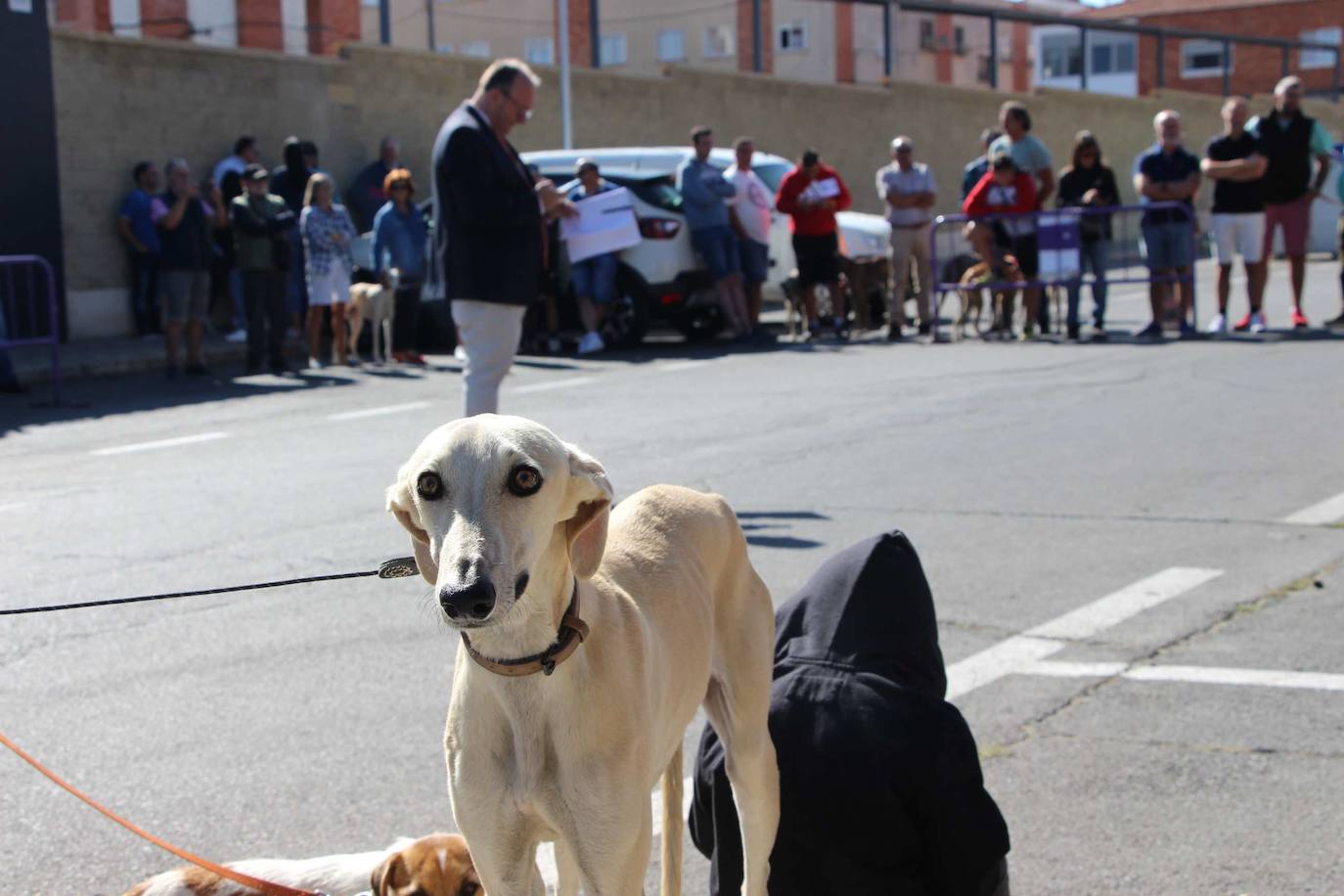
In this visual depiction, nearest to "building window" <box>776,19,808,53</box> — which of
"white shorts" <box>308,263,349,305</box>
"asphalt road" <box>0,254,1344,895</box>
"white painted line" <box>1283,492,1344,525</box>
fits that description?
"white shorts" <box>308,263,349,305</box>

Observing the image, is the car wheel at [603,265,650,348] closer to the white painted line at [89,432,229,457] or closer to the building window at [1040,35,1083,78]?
the white painted line at [89,432,229,457]

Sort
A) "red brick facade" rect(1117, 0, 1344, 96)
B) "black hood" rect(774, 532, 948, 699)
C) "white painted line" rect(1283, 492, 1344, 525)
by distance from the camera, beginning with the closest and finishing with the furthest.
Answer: "black hood" rect(774, 532, 948, 699), "white painted line" rect(1283, 492, 1344, 525), "red brick facade" rect(1117, 0, 1344, 96)

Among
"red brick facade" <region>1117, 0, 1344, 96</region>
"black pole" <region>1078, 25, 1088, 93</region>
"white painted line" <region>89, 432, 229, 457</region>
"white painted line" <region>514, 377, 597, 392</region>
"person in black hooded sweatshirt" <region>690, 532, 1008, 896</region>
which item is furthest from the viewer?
"red brick facade" <region>1117, 0, 1344, 96</region>

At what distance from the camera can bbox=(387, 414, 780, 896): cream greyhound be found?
8.88 feet

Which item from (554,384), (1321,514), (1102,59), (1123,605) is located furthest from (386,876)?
(1102,59)

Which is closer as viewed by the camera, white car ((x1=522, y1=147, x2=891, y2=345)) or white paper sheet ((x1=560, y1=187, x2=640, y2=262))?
white paper sheet ((x1=560, y1=187, x2=640, y2=262))

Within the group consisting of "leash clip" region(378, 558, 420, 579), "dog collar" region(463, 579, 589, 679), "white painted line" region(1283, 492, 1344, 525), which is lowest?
"white painted line" region(1283, 492, 1344, 525)

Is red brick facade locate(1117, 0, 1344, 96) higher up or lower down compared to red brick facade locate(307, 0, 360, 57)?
higher up

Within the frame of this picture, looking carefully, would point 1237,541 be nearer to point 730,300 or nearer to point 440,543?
point 440,543

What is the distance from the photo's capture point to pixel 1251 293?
18.2 metres

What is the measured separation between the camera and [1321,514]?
855 centimetres

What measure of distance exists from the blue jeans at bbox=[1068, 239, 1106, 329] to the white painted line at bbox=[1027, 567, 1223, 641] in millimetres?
11397

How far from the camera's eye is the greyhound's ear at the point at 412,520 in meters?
2.85

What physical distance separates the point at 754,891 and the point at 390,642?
10.3ft
